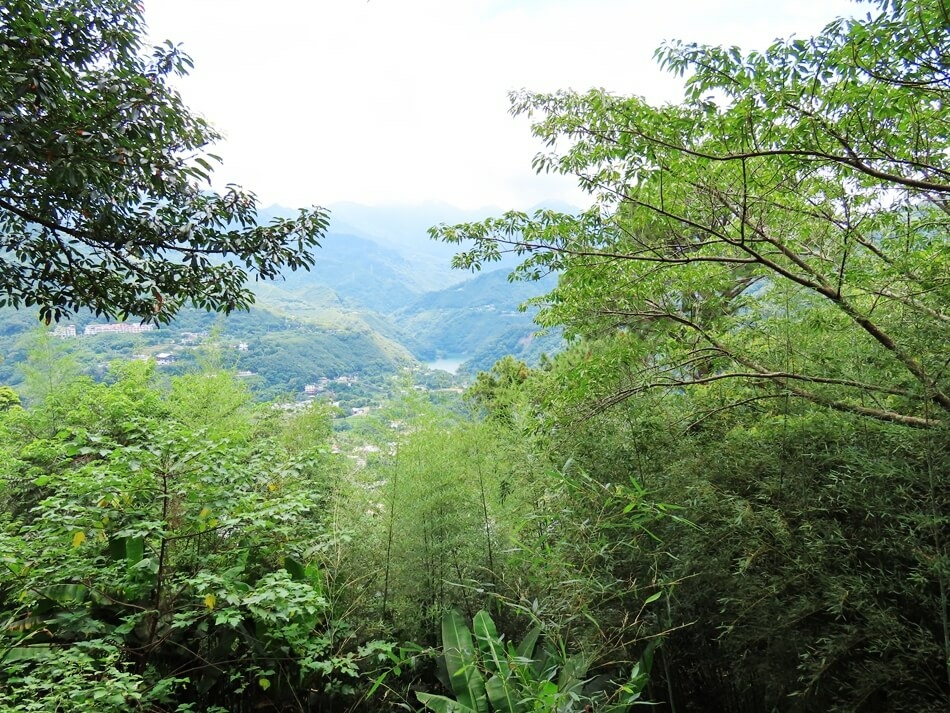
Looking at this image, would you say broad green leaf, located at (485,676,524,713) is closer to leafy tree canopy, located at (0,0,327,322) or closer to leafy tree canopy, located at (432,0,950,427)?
leafy tree canopy, located at (432,0,950,427)

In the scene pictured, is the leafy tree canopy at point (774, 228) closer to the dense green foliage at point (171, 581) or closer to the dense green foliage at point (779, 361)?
the dense green foliage at point (779, 361)

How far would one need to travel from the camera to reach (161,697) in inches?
87.4

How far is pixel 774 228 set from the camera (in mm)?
3250

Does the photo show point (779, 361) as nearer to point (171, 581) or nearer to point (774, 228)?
point (774, 228)

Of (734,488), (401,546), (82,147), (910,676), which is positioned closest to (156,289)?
(82,147)

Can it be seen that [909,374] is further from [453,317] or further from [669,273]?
[453,317]

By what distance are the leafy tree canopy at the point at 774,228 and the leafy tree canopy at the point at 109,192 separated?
4.91ft

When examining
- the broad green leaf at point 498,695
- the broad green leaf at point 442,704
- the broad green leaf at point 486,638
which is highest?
the broad green leaf at point 486,638

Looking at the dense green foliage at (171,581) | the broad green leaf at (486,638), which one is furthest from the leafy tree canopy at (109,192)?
the broad green leaf at (486,638)

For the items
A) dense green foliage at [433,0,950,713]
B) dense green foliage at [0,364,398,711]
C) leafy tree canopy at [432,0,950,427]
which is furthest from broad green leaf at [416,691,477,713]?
leafy tree canopy at [432,0,950,427]

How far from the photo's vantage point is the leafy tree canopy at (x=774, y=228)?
2.14 m

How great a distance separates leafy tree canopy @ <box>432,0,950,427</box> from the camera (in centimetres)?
214

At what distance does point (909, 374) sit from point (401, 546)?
10.5 ft

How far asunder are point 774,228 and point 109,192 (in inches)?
158
